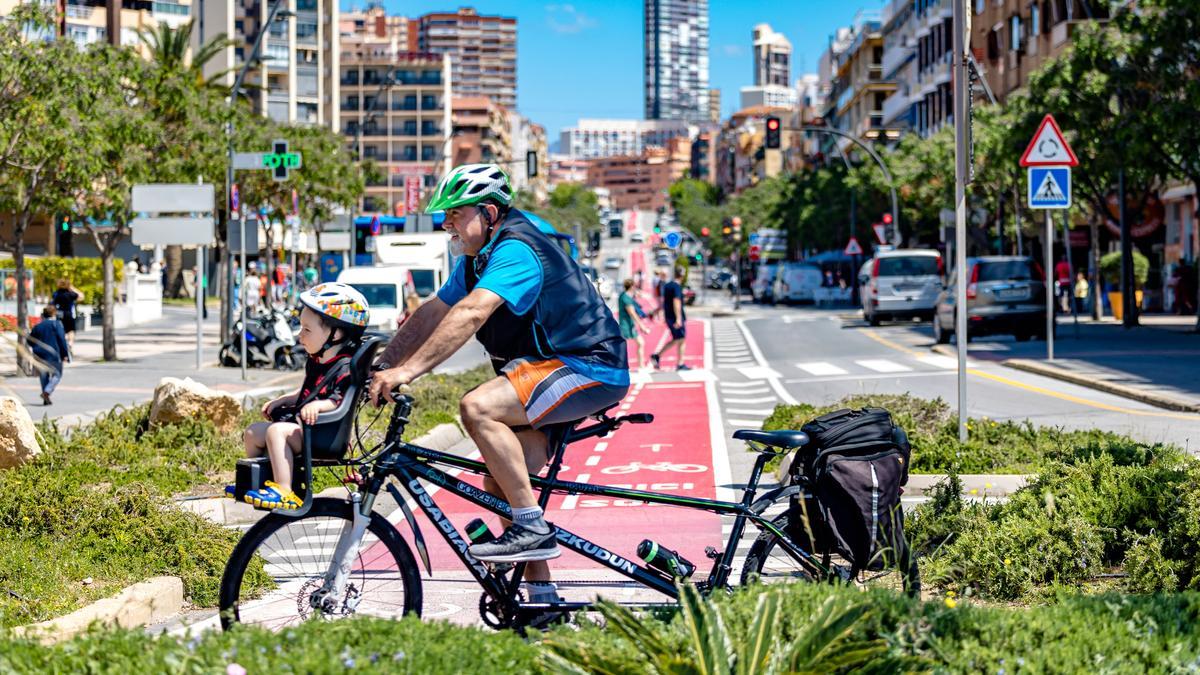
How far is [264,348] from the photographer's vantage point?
2986 cm

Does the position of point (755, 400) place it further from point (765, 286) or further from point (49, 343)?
point (765, 286)

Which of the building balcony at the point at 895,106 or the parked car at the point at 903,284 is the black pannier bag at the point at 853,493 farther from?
the building balcony at the point at 895,106

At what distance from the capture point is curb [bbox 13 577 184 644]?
20.0 feet

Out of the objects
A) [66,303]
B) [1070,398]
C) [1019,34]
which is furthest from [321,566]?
[1019,34]

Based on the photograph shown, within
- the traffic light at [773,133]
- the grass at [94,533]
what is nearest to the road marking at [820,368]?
the grass at [94,533]

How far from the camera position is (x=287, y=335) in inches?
1203

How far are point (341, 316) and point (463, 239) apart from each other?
0.63 m

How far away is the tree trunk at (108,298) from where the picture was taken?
100 ft

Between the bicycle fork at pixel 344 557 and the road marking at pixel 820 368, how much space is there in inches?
826

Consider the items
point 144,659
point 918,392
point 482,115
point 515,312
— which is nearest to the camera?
point 144,659

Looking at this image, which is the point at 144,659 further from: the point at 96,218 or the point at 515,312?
the point at 96,218

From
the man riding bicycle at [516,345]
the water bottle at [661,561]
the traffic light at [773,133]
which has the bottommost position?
the water bottle at [661,561]

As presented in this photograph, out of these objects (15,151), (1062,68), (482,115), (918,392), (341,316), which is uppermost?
(482,115)

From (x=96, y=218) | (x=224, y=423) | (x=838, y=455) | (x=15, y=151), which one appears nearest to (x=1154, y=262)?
(x=96, y=218)
